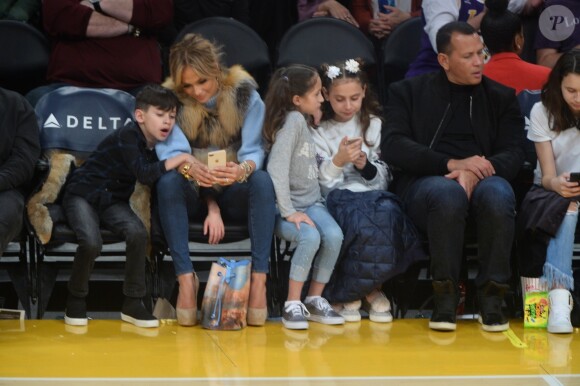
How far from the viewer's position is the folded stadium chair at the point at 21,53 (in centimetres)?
716

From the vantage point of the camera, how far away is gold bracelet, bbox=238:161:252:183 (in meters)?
6.02

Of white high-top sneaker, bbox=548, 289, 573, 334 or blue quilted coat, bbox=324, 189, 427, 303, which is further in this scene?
blue quilted coat, bbox=324, 189, 427, 303

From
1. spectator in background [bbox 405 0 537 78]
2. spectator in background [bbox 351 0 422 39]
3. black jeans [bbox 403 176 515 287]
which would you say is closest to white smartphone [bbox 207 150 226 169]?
black jeans [bbox 403 176 515 287]

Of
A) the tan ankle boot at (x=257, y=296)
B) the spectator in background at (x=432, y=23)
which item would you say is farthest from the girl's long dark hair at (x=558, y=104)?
the tan ankle boot at (x=257, y=296)

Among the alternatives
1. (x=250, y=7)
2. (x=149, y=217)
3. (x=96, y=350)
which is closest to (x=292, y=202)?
(x=149, y=217)

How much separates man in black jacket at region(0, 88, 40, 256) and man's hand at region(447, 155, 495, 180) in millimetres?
2151

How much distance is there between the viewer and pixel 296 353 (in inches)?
213

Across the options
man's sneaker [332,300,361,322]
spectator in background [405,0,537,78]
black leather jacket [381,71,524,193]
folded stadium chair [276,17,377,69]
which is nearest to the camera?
man's sneaker [332,300,361,322]

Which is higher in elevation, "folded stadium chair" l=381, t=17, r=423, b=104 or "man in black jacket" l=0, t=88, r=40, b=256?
"folded stadium chair" l=381, t=17, r=423, b=104

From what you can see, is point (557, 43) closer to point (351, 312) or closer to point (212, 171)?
point (351, 312)

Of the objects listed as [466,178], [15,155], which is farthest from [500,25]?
[15,155]

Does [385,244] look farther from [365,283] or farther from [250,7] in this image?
[250,7]

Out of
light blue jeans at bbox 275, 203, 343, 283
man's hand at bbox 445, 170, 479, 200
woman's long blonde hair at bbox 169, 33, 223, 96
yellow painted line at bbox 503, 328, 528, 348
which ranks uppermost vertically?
woman's long blonde hair at bbox 169, 33, 223, 96

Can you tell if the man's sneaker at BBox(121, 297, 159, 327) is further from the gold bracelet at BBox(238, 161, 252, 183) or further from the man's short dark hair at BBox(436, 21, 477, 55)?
the man's short dark hair at BBox(436, 21, 477, 55)
